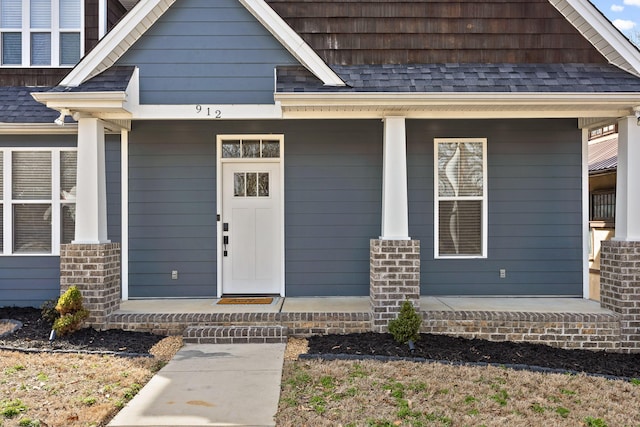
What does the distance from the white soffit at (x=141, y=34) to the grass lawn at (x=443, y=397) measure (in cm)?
346

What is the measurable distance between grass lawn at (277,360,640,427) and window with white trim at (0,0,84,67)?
19.8ft

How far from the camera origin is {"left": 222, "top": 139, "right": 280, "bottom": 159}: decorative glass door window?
286 inches

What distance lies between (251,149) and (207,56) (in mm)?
1504

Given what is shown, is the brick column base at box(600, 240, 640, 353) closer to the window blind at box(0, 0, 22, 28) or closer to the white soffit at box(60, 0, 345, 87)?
the white soffit at box(60, 0, 345, 87)

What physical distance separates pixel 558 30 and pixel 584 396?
5.10 metres

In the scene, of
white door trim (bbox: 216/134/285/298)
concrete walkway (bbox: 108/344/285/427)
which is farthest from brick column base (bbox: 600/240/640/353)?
white door trim (bbox: 216/134/285/298)

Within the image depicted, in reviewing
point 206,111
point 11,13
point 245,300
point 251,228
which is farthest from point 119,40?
point 245,300

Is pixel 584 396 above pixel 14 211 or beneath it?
beneath

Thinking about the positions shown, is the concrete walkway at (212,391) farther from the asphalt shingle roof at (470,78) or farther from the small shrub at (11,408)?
the asphalt shingle roof at (470,78)

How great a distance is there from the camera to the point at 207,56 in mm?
6355

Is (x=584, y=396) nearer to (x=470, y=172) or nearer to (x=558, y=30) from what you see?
(x=470, y=172)

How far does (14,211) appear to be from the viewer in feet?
23.7

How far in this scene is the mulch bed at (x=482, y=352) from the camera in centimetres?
510

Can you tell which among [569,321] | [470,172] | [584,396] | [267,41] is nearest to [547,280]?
[569,321]
